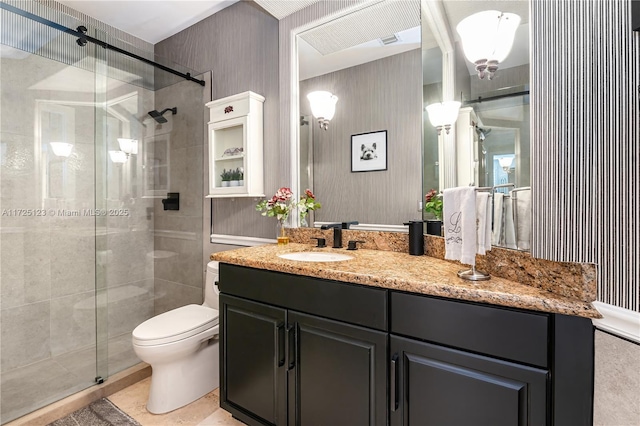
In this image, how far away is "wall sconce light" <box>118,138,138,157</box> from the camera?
2.32 meters

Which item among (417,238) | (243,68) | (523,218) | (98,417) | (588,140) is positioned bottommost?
(98,417)

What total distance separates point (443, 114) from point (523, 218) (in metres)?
0.70

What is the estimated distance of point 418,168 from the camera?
1.70 m

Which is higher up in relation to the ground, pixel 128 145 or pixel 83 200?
pixel 128 145

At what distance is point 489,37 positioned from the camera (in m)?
1.21

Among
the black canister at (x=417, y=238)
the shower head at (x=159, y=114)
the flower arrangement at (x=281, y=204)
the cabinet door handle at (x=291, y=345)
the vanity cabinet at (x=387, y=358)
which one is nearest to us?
the vanity cabinet at (x=387, y=358)

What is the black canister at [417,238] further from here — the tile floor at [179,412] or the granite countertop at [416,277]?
the tile floor at [179,412]

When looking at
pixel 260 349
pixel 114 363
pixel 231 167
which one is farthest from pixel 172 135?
pixel 260 349

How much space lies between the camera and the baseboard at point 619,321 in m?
0.77

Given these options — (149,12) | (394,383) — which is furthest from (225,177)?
(394,383)

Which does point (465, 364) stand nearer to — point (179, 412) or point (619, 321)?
point (619, 321)

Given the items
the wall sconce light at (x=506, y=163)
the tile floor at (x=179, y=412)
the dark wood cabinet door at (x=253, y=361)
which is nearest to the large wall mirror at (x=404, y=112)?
the wall sconce light at (x=506, y=163)

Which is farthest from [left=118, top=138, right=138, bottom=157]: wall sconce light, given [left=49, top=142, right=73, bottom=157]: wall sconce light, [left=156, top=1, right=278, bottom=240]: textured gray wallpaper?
[left=156, top=1, right=278, bottom=240]: textured gray wallpaper

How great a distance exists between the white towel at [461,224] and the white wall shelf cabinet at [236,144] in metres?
1.38
